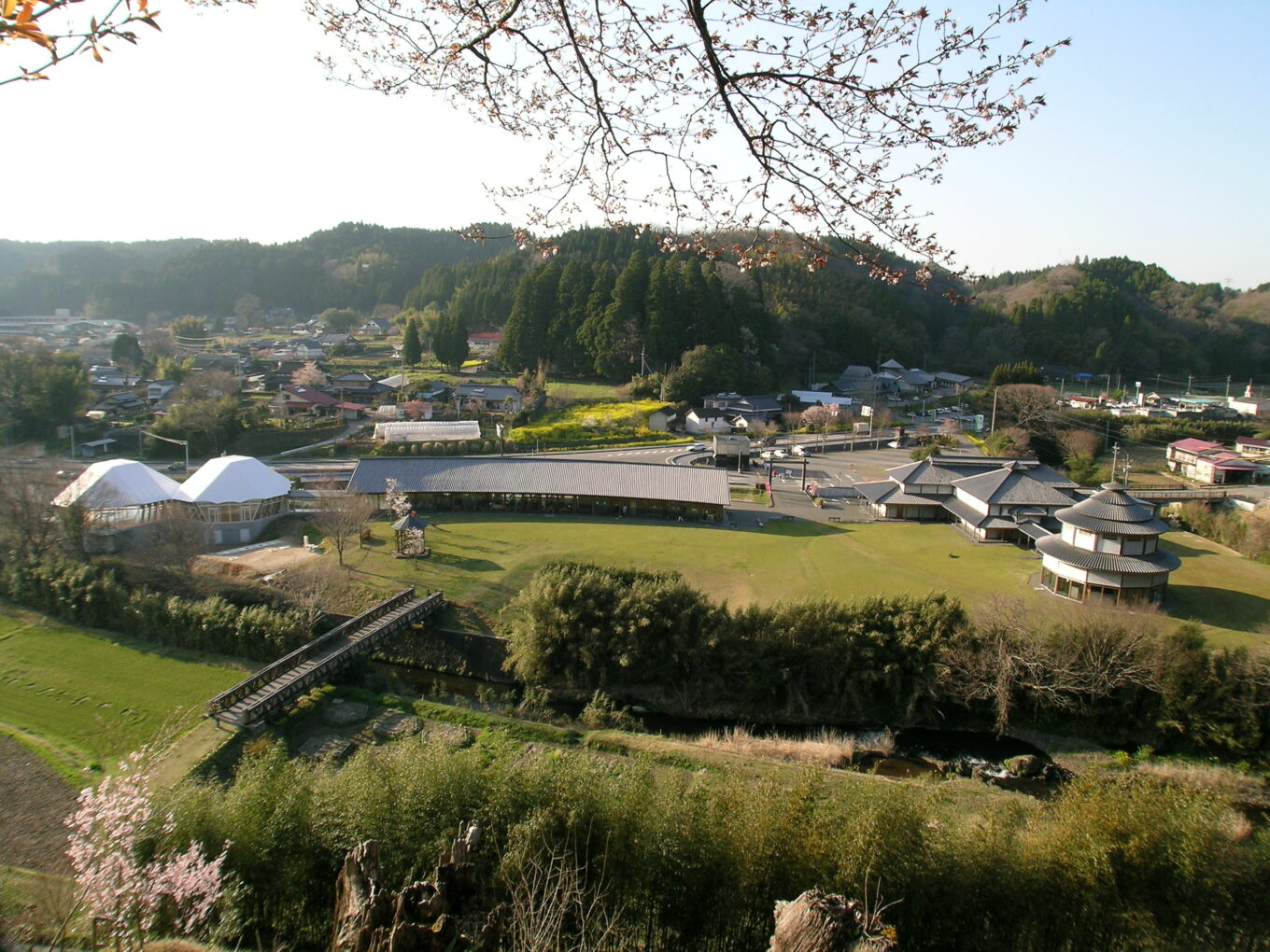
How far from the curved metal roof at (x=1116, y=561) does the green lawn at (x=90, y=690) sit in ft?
53.1

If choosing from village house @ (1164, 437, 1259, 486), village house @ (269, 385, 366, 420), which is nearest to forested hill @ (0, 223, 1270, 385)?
village house @ (269, 385, 366, 420)

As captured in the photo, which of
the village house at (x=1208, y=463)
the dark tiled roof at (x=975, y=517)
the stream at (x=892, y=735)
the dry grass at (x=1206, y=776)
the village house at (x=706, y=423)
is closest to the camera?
the dry grass at (x=1206, y=776)

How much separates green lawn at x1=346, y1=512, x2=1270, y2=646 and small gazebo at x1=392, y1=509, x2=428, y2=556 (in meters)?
0.34

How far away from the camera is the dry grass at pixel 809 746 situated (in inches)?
417

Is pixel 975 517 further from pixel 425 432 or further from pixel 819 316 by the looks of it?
pixel 819 316

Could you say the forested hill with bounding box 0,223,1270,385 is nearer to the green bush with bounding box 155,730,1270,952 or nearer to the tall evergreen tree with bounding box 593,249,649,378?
the tall evergreen tree with bounding box 593,249,649,378

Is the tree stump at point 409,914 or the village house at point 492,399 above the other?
the village house at point 492,399

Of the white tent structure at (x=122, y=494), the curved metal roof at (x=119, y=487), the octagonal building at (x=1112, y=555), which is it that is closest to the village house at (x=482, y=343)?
the curved metal roof at (x=119, y=487)

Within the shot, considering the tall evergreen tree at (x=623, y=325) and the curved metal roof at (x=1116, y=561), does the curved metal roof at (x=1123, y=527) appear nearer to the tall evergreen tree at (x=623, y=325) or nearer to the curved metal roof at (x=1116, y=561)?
the curved metal roof at (x=1116, y=561)

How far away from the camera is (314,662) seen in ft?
40.1

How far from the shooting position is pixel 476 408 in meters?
34.6

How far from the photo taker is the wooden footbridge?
10891 millimetres

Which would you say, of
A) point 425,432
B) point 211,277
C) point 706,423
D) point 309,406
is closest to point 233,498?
point 425,432

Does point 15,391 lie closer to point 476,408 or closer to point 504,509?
point 476,408
